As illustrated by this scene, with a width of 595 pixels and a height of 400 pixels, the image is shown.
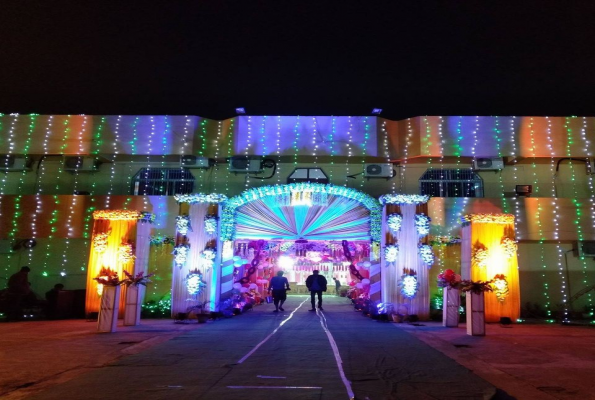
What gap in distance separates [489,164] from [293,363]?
1194 centimetres

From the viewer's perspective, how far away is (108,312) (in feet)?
36.1

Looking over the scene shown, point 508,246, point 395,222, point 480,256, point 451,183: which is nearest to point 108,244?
point 395,222

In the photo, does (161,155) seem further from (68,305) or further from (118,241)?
(68,305)

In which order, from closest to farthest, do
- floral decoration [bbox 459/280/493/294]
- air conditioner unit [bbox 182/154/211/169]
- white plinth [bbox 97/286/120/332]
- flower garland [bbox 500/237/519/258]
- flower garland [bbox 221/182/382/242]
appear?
1. white plinth [bbox 97/286/120/332]
2. floral decoration [bbox 459/280/493/294]
3. flower garland [bbox 500/237/519/258]
4. flower garland [bbox 221/182/382/242]
5. air conditioner unit [bbox 182/154/211/169]

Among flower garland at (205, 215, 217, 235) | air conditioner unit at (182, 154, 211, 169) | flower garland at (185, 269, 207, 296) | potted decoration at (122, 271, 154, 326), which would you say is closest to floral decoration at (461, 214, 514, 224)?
flower garland at (205, 215, 217, 235)

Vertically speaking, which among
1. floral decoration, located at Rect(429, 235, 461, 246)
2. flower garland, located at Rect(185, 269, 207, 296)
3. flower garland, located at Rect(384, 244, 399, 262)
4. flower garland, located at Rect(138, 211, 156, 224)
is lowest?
flower garland, located at Rect(185, 269, 207, 296)

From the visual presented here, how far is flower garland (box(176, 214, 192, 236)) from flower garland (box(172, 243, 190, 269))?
1.35 feet

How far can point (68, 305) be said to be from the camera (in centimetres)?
1470

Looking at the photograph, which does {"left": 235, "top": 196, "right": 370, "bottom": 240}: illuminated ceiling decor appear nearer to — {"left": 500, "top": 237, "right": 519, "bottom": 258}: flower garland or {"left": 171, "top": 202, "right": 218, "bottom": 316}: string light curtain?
{"left": 171, "top": 202, "right": 218, "bottom": 316}: string light curtain

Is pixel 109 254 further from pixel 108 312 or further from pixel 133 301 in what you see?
pixel 108 312

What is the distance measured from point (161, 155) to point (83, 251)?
432cm

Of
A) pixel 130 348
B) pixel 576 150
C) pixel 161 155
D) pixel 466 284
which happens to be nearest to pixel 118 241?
pixel 161 155

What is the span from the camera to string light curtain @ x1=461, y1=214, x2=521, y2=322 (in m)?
13.8

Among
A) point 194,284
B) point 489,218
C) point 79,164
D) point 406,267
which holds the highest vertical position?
point 79,164
